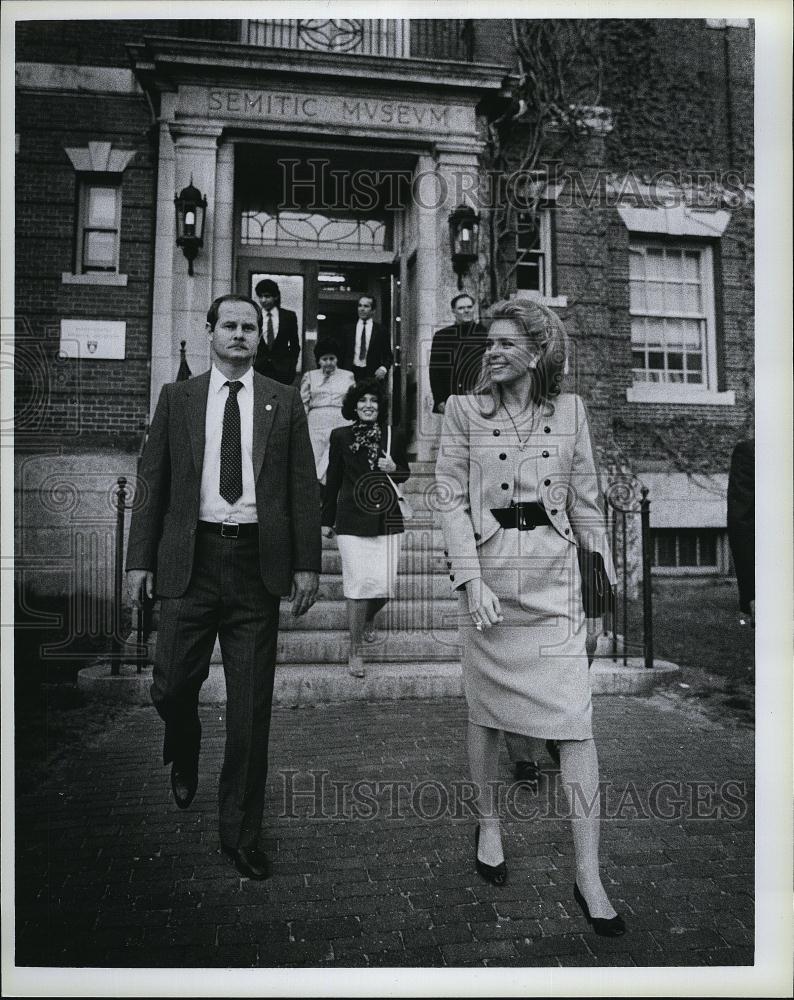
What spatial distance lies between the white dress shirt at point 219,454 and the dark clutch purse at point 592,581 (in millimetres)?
1283

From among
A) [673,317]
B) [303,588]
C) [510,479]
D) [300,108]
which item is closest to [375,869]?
[303,588]

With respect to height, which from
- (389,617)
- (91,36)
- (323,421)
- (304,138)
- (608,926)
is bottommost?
(608,926)

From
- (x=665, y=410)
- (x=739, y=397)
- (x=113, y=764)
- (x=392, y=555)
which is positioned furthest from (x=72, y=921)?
(x=665, y=410)

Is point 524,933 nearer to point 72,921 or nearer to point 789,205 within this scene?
point 72,921

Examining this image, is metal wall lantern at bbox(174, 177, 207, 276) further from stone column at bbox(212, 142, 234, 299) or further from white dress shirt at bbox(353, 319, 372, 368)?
white dress shirt at bbox(353, 319, 372, 368)

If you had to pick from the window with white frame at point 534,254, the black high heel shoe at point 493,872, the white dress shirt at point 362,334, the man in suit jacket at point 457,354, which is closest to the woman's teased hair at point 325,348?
the white dress shirt at point 362,334

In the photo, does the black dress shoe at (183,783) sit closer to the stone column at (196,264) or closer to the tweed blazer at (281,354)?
the tweed blazer at (281,354)

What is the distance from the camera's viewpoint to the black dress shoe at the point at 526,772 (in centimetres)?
340

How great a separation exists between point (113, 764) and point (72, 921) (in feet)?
3.34

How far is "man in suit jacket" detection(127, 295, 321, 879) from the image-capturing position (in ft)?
8.69

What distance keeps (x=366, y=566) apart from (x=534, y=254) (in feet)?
14.7

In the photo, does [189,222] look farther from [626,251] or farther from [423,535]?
[626,251]

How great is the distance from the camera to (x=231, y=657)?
2713mm

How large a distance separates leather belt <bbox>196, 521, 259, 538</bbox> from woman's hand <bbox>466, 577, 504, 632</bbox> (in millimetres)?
880
